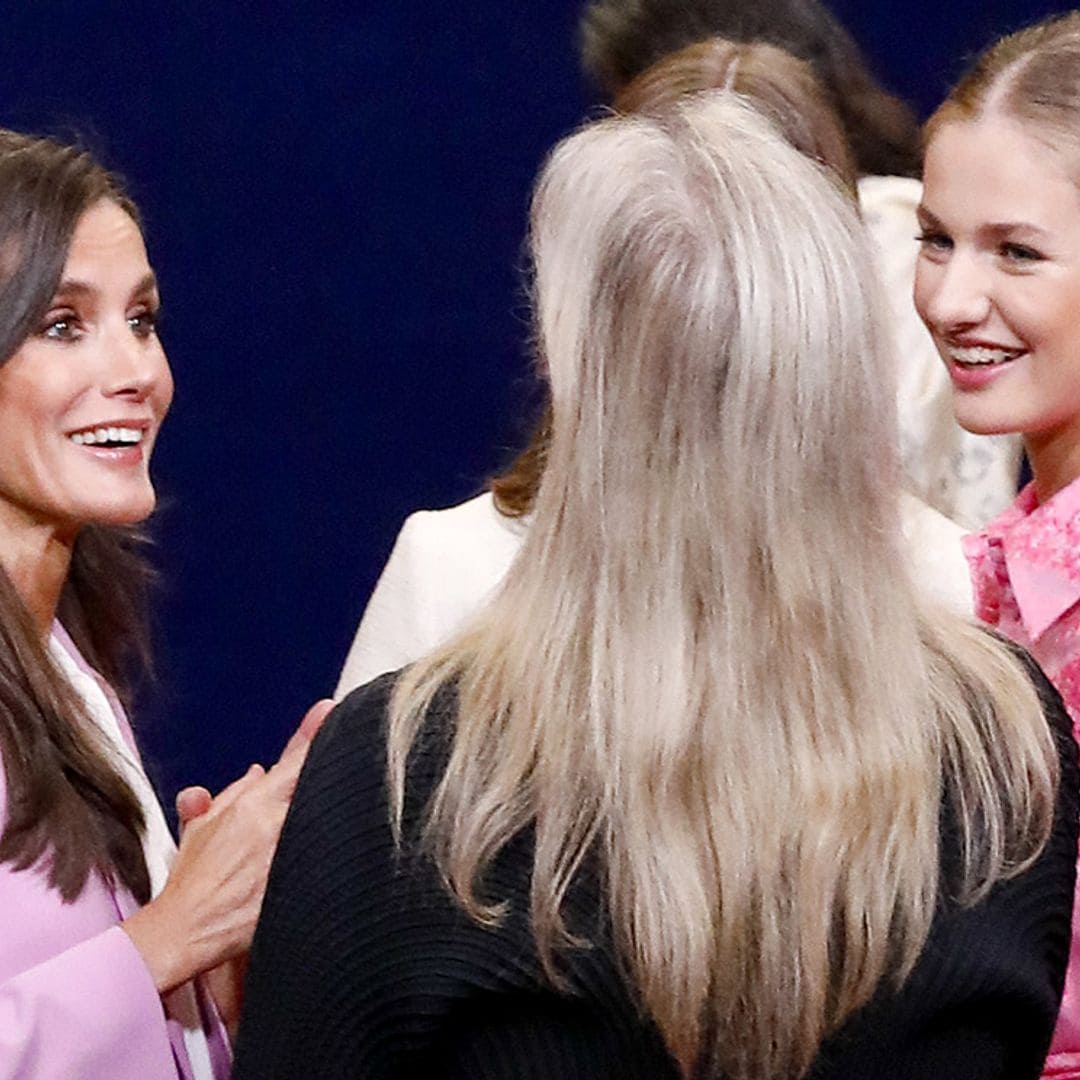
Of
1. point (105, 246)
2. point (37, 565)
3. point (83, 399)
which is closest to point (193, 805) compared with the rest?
point (37, 565)

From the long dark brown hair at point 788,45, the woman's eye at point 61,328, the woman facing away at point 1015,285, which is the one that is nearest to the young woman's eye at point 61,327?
the woman's eye at point 61,328

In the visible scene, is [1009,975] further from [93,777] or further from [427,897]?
[93,777]

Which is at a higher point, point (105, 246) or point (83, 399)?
point (105, 246)

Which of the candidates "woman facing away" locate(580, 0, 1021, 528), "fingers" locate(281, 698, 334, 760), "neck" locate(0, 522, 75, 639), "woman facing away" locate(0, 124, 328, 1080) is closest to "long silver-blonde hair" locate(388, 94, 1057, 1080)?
"fingers" locate(281, 698, 334, 760)

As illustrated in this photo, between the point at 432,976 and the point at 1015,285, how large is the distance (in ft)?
2.68

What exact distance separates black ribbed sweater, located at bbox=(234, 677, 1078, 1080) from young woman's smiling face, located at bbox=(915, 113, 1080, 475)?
60 centimetres

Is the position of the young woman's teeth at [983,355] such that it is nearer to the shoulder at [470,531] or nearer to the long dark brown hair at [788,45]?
the shoulder at [470,531]

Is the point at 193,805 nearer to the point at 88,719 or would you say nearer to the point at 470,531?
the point at 88,719

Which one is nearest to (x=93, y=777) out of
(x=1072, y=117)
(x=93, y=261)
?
(x=93, y=261)

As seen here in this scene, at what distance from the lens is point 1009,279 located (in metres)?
1.78

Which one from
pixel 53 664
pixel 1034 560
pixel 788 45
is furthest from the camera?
pixel 788 45

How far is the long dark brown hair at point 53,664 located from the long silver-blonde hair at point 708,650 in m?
0.53

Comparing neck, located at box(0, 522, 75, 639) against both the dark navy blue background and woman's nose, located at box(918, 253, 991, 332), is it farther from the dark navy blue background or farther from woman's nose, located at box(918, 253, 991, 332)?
the dark navy blue background

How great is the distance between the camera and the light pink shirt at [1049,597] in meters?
1.61
